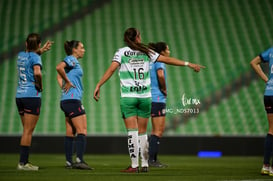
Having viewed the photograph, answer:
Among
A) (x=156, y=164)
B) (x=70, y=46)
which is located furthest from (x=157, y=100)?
(x=70, y=46)

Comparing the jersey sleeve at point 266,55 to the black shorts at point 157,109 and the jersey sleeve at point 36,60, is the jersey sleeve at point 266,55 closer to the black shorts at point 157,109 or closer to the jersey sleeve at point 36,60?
the black shorts at point 157,109

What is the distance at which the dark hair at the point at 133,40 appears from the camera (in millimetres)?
9109

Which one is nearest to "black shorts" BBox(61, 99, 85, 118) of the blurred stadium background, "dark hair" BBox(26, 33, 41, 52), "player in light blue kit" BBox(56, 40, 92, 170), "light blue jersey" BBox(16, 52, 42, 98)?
"player in light blue kit" BBox(56, 40, 92, 170)

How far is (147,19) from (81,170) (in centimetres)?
1231

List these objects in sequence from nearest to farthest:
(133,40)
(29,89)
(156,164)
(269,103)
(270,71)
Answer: (133,40), (269,103), (270,71), (29,89), (156,164)

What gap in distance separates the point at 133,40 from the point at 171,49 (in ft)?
37.6

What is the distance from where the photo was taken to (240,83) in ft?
63.2

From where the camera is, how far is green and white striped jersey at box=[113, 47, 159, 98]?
9188mm

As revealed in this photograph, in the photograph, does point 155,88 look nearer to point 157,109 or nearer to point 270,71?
point 157,109

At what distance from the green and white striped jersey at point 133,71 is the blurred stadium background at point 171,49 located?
7237 millimetres

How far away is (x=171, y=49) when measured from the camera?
810 inches

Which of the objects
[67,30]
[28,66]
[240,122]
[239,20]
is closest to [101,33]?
[67,30]

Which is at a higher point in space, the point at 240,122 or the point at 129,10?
the point at 129,10

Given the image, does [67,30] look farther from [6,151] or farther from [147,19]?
[6,151]
